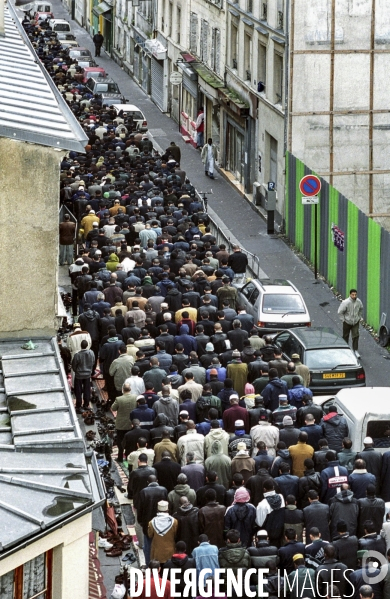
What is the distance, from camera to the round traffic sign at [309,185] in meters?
37.2

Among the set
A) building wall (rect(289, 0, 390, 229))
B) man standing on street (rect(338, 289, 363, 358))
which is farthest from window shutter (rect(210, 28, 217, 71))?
man standing on street (rect(338, 289, 363, 358))

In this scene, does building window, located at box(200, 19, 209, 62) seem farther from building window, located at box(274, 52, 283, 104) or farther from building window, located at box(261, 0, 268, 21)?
building window, located at box(274, 52, 283, 104)

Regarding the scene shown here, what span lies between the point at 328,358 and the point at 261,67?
19927mm

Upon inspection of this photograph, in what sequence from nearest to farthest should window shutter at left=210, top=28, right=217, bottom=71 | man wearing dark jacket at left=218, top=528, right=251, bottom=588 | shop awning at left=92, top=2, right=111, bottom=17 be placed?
man wearing dark jacket at left=218, top=528, right=251, bottom=588, window shutter at left=210, top=28, right=217, bottom=71, shop awning at left=92, top=2, right=111, bottom=17

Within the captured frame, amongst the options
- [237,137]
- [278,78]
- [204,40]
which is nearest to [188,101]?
[204,40]

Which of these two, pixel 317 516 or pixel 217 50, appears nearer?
pixel 317 516

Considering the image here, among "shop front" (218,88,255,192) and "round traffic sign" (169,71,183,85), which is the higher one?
"round traffic sign" (169,71,183,85)

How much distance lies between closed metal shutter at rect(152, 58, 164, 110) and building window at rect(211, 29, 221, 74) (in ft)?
30.7

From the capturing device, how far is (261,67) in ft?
150

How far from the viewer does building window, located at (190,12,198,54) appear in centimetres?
5531

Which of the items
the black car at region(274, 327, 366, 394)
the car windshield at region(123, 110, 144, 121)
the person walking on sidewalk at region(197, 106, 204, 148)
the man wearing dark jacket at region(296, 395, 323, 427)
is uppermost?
the car windshield at region(123, 110, 144, 121)

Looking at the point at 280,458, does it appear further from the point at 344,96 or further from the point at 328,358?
the point at 344,96

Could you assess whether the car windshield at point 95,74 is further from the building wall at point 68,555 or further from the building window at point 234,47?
the building wall at point 68,555

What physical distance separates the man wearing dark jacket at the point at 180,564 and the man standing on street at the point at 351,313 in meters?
12.7
